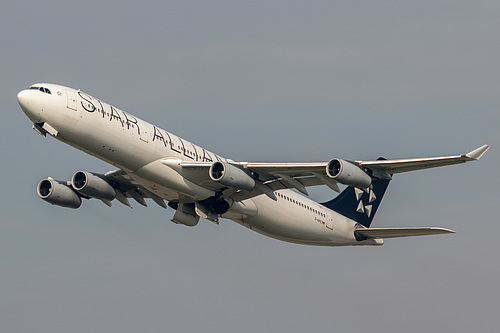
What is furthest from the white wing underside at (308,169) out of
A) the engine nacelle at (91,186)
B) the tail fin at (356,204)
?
the tail fin at (356,204)

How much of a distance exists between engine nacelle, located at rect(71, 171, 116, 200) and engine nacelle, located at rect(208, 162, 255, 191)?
9399 millimetres

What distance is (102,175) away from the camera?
2335 inches

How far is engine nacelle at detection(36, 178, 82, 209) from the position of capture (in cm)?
5941

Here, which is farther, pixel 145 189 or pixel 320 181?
pixel 145 189

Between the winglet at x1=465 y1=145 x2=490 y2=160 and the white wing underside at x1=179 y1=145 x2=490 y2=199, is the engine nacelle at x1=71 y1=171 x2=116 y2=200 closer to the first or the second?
the white wing underside at x1=179 y1=145 x2=490 y2=199

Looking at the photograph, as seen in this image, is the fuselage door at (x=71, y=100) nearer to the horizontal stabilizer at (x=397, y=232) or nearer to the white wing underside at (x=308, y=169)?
the white wing underside at (x=308, y=169)

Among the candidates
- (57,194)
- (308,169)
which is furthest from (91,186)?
(308,169)

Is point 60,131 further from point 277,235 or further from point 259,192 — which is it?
point 277,235

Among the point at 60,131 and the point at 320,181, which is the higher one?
the point at 320,181

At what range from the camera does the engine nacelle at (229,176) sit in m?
52.2

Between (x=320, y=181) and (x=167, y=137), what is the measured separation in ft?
32.2

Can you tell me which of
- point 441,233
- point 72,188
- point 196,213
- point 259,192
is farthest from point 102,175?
point 441,233

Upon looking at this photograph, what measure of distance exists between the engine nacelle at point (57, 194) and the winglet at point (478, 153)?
27147 mm

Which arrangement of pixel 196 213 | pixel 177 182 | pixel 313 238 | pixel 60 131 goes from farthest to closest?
pixel 313 238 < pixel 196 213 < pixel 177 182 < pixel 60 131
